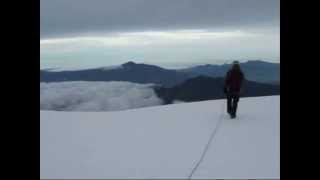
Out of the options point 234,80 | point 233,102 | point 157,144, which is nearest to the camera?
point 157,144

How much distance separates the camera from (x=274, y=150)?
10.1m

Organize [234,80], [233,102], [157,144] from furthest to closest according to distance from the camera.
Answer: [233,102]
[234,80]
[157,144]

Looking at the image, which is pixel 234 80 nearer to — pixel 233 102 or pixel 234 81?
pixel 234 81

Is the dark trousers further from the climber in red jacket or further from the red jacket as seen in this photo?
the red jacket

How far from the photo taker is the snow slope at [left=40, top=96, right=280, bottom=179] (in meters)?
8.56

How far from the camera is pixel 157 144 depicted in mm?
10500

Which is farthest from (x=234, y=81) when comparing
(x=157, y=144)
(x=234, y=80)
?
(x=157, y=144)

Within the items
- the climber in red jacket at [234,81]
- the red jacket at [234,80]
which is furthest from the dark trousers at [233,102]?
the red jacket at [234,80]

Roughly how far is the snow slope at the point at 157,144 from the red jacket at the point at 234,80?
843 millimetres

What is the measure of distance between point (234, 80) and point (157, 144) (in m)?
3.40

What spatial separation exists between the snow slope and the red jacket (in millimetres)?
843

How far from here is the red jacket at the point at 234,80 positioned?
1296 centimetres
